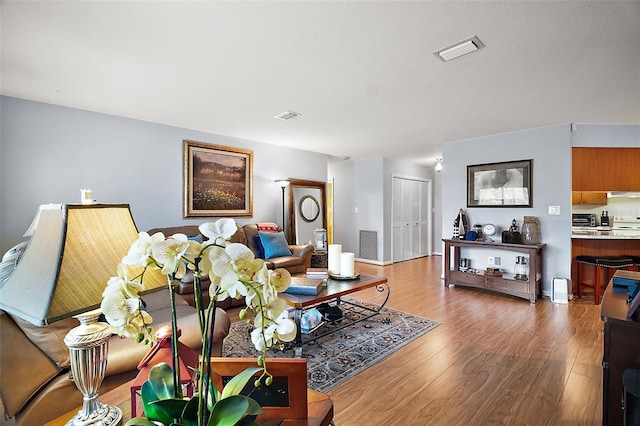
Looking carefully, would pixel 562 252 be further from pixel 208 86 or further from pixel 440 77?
pixel 208 86

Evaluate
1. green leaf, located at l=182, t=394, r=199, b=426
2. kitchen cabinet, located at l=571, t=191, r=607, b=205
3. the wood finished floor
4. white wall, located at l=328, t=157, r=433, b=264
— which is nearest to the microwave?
kitchen cabinet, located at l=571, t=191, r=607, b=205

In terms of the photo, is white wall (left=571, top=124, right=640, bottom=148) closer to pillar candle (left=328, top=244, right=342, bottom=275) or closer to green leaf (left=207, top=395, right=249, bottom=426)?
pillar candle (left=328, top=244, right=342, bottom=275)

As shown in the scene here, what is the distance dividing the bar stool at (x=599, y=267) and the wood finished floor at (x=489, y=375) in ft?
1.56

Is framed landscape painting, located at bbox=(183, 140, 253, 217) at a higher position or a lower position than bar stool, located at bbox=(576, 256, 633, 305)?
higher

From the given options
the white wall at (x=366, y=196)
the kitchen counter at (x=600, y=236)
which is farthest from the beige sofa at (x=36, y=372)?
the white wall at (x=366, y=196)

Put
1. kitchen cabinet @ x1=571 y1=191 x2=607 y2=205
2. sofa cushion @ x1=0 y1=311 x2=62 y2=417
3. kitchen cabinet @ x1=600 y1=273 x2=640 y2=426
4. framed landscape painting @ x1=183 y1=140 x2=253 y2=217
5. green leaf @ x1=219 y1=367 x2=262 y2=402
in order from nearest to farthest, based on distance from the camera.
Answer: green leaf @ x1=219 y1=367 x2=262 y2=402, sofa cushion @ x1=0 y1=311 x2=62 y2=417, kitchen cabinet @ x1=600 y1=273 x2=640 y2=426, framed landscape painting @ x1=183 y1=140 x2=253 y2=217, kitchen cabinet @ x1=571 y1=191 x2=607 y2=205

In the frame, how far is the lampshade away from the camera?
0.74 meters

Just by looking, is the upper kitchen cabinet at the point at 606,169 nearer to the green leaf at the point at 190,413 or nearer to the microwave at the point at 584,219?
the microwave at the point at 584,219

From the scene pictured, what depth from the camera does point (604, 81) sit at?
9.12ft

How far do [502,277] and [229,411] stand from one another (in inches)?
179

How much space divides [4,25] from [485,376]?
13.1 feet

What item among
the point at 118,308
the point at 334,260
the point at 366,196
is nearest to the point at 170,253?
the point at 118,308

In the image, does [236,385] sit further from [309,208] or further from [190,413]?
[309,208]

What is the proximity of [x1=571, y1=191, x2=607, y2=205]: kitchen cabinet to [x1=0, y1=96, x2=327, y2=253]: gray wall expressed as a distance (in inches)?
221
